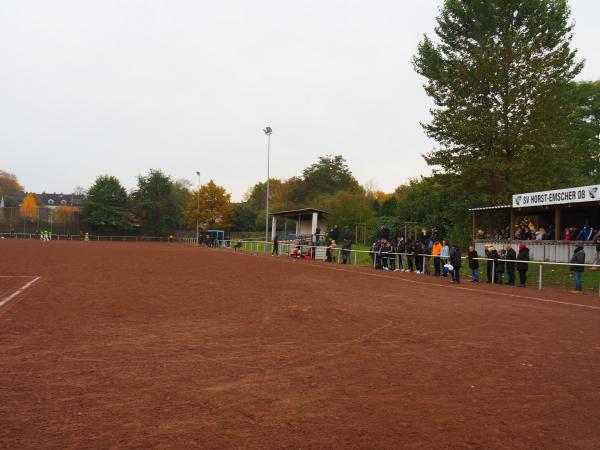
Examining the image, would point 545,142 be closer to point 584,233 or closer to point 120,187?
point 584,233

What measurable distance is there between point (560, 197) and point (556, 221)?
1573mm

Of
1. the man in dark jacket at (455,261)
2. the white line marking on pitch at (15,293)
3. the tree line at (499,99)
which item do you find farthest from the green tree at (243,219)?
the white line marking on pitch at (15,293)

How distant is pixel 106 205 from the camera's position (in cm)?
8006

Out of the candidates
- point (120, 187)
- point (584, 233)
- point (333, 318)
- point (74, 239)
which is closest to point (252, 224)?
point (120, 187)

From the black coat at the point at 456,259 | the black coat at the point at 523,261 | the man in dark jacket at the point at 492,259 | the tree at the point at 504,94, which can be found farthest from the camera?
the tree at the point at 504,94

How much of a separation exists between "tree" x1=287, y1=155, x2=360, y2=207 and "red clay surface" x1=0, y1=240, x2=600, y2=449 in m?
75.0

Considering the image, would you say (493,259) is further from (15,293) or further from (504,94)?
(15,293)

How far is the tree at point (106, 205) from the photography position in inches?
3105

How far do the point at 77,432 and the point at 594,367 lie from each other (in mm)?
5723

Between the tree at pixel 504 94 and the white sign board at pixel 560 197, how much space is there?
433 centimetres

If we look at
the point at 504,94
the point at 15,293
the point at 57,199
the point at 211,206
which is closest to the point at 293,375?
the point at 15,293

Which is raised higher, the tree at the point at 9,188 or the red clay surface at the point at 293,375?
the tree at the point at 9,188

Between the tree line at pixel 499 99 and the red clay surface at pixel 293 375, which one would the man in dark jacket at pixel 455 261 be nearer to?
the red clay surface at pixel 293 375

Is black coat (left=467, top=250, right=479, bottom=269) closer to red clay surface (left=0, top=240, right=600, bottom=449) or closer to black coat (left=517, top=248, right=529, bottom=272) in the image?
black coat (left=517, top=248, right=529, bottom=272)
